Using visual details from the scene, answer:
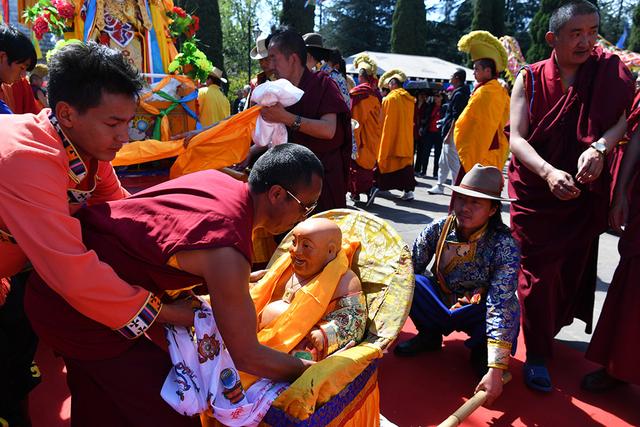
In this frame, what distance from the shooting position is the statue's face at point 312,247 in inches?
86.5

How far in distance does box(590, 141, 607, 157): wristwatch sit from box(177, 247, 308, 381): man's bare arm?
1900mm

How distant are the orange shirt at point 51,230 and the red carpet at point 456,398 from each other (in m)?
1.27

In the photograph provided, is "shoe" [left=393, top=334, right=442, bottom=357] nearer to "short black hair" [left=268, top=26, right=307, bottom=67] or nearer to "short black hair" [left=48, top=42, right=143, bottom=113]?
"short black hair" [left=268, top=26, right=307, bottom=67]

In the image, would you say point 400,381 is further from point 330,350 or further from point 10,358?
point 10,358

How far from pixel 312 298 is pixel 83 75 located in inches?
46.9

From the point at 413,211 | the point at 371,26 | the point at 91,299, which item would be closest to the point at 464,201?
the point at 91,299

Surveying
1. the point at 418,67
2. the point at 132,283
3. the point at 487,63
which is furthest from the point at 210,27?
the point at 132,283

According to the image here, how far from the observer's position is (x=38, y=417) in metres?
2.29

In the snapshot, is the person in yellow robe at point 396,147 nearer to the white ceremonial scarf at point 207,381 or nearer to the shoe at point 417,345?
the shoe at point 417,345

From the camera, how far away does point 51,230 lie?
4.27ft

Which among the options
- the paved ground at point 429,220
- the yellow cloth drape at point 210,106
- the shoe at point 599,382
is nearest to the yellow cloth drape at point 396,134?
the paved ground at point 429,220

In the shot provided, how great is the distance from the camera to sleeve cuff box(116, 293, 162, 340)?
4.65 feet

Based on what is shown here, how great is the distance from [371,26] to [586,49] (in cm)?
3268

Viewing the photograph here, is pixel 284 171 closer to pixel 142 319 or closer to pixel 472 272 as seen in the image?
pixel 142 319
